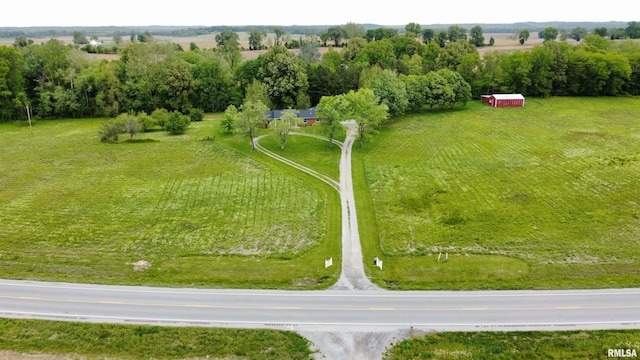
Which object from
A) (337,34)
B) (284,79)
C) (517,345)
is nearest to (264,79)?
(284,79)

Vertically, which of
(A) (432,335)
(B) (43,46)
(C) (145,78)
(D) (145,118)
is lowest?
(A) (432,335)

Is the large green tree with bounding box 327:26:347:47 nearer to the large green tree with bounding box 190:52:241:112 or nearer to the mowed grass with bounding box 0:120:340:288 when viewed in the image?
the large green tree with bounding box 190:52:241:112

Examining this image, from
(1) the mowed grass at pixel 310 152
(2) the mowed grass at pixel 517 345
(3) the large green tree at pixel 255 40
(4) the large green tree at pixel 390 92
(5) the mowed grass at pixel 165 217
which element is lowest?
(2) the mowed grass at pixel 517 345

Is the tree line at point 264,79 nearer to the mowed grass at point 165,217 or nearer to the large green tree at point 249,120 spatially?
the large green tree at point 249,120

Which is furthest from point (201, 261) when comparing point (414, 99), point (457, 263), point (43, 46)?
point (43, 46)

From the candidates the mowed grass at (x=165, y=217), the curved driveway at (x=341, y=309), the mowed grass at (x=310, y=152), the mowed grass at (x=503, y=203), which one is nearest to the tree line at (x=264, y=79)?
the mowed grass at (x=310, y=152)

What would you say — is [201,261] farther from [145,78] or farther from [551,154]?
[145,78]

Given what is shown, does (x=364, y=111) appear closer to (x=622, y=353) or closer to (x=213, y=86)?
(x=213, y=86)
